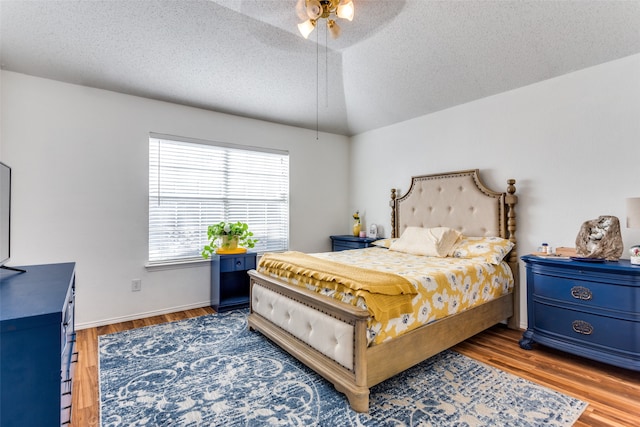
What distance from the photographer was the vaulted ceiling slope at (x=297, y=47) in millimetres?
2496

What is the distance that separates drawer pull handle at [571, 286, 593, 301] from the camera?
2385 mm

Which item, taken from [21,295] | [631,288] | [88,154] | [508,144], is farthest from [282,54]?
[631,288]

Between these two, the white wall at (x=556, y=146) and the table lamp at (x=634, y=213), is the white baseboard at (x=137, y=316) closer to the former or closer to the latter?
the white wall at (x=556, y=146)

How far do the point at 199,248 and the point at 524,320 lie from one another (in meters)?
3.70

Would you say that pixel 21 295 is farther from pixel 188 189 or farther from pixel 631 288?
pixel 631 288

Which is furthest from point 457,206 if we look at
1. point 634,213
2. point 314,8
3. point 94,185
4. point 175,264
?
point 94,185

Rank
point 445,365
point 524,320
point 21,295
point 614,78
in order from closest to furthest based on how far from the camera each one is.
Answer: point 21,295 → point 445,365 → point 614,78 → point 524,320

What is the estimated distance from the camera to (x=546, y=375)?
2.29m

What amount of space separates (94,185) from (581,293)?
4.52 meters

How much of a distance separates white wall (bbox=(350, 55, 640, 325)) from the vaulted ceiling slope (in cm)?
18

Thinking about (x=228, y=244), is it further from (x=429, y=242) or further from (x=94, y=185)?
(x=429, y=242)

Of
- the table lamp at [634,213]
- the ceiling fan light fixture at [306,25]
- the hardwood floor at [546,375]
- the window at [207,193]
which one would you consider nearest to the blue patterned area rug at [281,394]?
the hardwood floor at [546,375]

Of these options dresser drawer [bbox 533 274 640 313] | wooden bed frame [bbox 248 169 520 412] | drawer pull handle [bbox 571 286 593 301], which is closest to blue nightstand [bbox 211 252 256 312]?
wooden bed frame [bbox 248 169 520 412]

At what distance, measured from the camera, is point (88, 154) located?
3.21 metres
